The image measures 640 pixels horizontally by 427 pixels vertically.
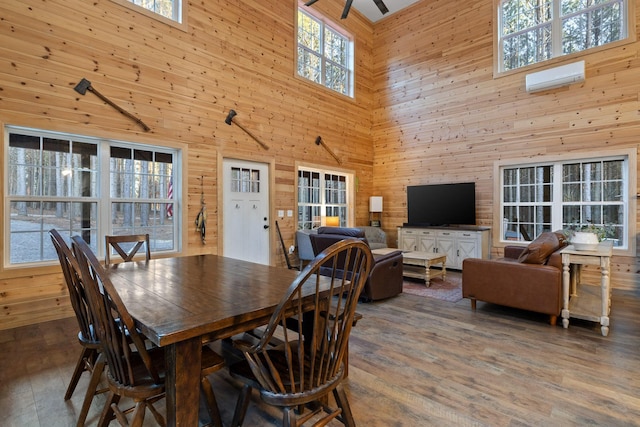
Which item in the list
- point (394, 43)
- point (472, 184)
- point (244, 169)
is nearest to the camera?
point (244, 169)

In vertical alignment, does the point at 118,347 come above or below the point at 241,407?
above

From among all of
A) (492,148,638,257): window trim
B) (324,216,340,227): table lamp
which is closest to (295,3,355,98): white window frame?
(324,216,340,227): table lamp

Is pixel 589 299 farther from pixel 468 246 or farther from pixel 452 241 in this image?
pixel 452 241

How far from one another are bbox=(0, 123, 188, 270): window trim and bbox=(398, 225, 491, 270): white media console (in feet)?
14.0

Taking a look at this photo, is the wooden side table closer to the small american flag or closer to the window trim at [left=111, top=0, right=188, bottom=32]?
the small american flag

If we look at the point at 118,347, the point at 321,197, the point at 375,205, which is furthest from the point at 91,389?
the point at 375,205

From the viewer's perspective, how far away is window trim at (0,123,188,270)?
3242mm

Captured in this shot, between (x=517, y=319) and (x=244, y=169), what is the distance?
14.1 ft

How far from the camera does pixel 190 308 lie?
1.43 meters

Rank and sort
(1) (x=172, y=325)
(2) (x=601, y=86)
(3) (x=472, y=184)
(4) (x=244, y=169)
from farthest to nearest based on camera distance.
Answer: (3) (x=472, y=184)
(4) (x=244, y=169)
(2) (x=601, y=86)
(1) (x=172, y=325)

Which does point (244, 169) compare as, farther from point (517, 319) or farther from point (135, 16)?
point (517, 319)

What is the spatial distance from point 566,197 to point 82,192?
7.09 meters

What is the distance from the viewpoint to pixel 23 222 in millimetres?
3402

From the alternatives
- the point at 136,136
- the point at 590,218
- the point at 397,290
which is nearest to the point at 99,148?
the point at 136,136
